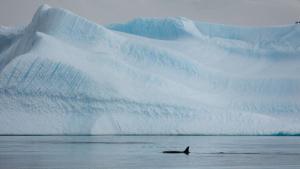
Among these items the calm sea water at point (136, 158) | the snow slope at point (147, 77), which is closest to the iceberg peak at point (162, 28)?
the snow slope at point (147, 77)

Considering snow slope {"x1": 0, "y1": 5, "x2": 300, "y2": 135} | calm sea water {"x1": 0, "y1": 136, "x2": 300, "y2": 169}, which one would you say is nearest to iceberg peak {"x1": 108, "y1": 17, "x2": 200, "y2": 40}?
snow slope {"x1": 0, "y1": 5, "x2": 300, "y2": 135}

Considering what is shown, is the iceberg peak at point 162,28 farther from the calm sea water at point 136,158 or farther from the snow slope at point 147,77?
the calm sea water at point 136,158

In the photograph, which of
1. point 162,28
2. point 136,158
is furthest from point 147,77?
point 136,158

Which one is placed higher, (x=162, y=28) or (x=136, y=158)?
(x=162, y=28)

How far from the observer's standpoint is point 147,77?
44.2 m

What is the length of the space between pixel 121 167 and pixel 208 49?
29851 mm

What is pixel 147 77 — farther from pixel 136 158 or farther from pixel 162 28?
pixel 136 158

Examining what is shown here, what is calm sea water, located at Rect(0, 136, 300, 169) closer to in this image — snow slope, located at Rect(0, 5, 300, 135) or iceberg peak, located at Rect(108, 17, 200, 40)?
snow slope, located at Rect(0, 5, 300, 135)

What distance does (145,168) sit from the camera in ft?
74.2

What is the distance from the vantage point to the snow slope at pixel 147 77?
4059cm

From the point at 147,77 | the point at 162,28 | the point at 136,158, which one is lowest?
the point at 136,158

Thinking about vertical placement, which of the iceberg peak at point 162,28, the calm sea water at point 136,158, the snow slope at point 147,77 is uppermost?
the iceberg peak at point 162,28

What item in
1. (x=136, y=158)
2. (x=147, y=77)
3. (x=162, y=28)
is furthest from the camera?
(x=162, y=28)

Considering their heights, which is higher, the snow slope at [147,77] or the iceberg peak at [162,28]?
the iceberg peak at [162,28]
